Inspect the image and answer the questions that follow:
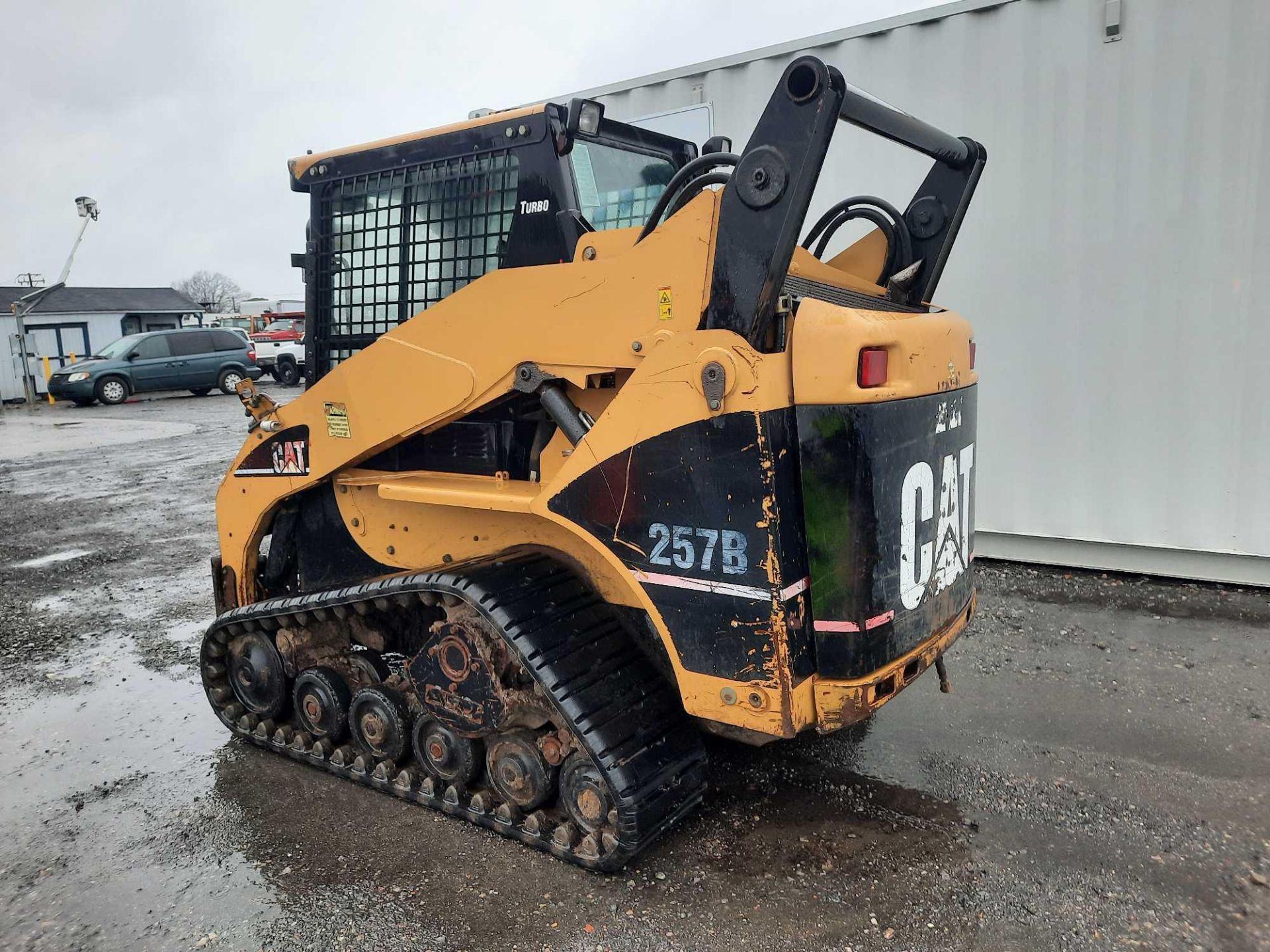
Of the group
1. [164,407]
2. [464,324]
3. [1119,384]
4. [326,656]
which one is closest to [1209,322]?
[1119,384]

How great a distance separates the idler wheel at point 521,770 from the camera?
3.20 meters

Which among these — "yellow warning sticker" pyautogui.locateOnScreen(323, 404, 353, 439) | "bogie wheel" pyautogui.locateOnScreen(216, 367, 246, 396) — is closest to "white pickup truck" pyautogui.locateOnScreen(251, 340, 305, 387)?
"bogie wheel" pyautogui.locateOnScreen(216, 367, 246, 396)

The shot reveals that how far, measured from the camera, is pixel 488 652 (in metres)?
3.23

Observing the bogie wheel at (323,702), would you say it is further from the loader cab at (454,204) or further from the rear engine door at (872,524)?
the rear engine door at (872,524)

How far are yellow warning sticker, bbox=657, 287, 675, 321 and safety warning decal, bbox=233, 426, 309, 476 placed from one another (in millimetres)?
1809

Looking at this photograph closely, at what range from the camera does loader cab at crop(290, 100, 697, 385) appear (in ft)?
11.0

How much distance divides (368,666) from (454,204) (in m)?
1.92

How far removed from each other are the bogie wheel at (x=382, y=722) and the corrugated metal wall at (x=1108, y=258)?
4.38 metres

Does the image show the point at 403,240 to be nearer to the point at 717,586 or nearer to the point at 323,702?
the point at 323,702

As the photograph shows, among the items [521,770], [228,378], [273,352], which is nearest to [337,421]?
[521,770]

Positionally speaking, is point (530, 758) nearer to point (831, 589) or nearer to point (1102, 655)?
point (831, 589)

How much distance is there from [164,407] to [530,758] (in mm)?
19622

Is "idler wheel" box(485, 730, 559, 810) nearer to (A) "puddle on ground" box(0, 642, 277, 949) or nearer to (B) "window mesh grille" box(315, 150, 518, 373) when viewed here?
(A) "puddle on ground" box(0, 642, 277, 949)

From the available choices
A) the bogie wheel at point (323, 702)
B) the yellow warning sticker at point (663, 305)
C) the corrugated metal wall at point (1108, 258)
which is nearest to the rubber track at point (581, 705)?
the bogie wheel at point (323, 702)
